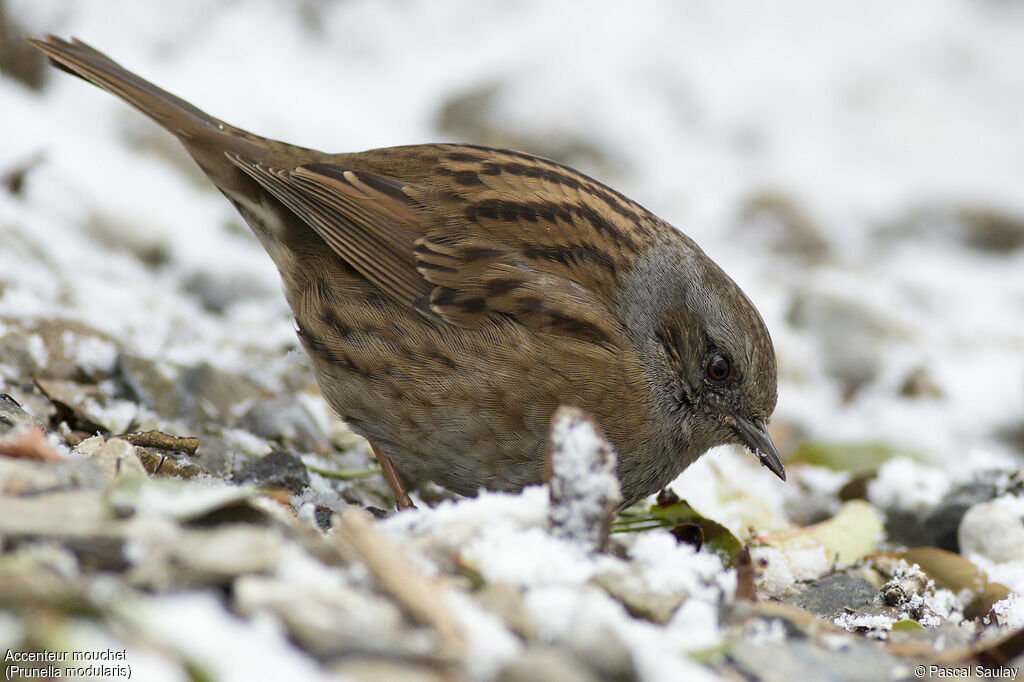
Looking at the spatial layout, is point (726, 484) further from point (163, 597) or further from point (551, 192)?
point (163, 597)

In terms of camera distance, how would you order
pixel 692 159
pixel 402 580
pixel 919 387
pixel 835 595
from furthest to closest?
pixel 692 159 → pixel 919 387 → pixel 835 595 → pixel 402 580

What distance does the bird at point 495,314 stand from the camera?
3281 millimetres

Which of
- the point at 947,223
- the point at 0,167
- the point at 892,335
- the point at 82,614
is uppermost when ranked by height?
the point at 947,223

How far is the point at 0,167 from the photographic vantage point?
568 cm

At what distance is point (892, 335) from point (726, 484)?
9.23ft

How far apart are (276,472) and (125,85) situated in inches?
63.4

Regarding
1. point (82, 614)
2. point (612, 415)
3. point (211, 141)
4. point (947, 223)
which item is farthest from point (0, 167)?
point (947, 223)

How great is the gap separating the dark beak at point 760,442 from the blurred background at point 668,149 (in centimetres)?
148

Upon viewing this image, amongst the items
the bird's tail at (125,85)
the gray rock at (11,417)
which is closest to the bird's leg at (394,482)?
the gray rock at (11,417)

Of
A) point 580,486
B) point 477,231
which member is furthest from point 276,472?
point 580,486

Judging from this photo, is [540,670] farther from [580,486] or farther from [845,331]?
[845,331]

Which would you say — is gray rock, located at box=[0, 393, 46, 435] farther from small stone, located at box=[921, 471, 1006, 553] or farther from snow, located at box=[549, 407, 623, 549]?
small stone, located at box=[921, 471, 1006, 553]

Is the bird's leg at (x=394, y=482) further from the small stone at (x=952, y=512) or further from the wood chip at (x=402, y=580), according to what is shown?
the small stone at (x=952, y=512)

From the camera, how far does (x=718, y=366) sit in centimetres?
361
